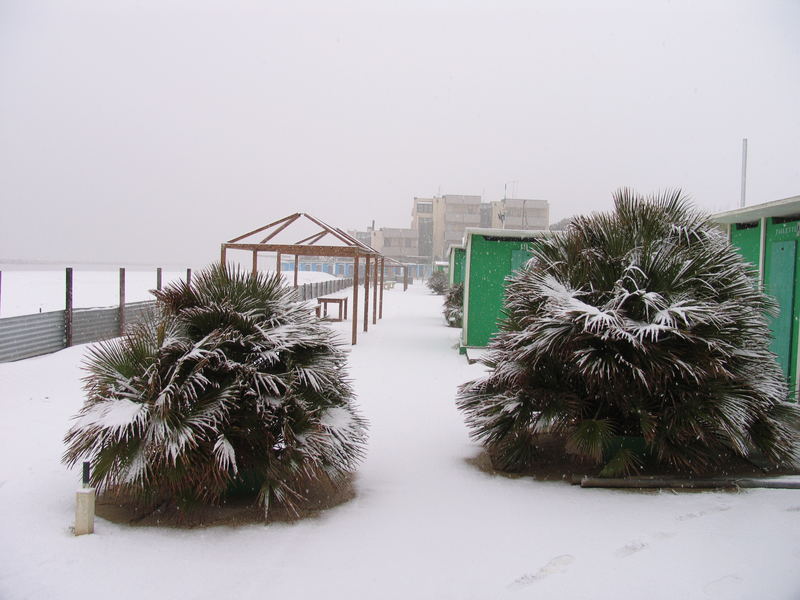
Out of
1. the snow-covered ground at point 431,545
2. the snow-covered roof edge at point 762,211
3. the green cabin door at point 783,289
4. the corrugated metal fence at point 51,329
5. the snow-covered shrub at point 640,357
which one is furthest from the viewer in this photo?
the corrugated metal fence at point 51,329

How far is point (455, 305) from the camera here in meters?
17.8

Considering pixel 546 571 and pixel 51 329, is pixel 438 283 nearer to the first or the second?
pixel 51 329

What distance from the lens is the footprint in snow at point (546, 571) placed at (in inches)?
123

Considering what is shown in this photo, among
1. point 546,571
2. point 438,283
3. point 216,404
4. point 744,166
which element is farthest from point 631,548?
point 438,283

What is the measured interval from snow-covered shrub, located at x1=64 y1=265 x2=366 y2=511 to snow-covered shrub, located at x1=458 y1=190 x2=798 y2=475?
1475 mm

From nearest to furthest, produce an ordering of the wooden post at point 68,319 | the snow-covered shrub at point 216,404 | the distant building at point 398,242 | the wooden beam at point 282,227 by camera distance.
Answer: the snow-covered shrub at point 216,404 → the wooden post at point 68,319 → the wooden beam at point 282,227 → the distant building at point 398,242

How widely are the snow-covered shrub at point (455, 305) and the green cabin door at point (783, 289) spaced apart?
10248 mm

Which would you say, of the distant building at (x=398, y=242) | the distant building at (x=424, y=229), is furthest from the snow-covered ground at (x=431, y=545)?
the distant building at (x=424, y=229)

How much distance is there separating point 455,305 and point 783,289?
10.9 meters

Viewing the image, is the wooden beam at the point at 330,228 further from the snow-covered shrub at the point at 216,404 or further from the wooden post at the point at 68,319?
the snow-covered shrub at the point at 216,404

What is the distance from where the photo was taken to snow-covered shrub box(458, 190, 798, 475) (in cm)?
447

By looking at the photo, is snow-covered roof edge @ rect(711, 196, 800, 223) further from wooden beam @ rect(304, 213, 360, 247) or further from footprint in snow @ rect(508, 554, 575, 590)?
wooden beam @ rect(304, 213, 360, 247)

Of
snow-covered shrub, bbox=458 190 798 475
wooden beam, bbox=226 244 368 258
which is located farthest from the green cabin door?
wooden beam, bbox=226 244 368 258

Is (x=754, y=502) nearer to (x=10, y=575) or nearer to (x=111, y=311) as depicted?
(x=10, y=575)
